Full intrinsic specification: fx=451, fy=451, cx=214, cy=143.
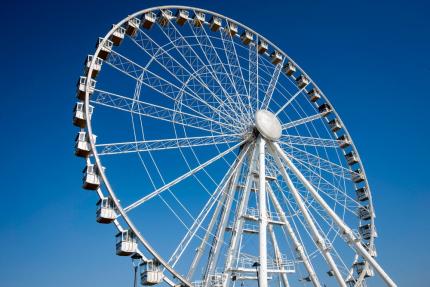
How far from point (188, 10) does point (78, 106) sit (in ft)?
31.7

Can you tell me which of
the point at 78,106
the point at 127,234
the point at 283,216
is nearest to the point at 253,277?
the point at 283,216

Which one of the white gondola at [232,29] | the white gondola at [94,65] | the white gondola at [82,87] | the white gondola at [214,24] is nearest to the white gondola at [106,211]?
the white gondola at [82,87]

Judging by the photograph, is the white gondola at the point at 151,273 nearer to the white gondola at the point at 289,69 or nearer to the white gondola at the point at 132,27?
the white gondola at the point at 132,27

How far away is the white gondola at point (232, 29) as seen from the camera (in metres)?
27.0

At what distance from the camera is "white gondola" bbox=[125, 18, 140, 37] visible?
72.9 ft

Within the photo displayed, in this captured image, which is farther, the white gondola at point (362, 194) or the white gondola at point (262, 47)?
the white gondola at point (262, 47)

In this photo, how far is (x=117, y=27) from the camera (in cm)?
2156

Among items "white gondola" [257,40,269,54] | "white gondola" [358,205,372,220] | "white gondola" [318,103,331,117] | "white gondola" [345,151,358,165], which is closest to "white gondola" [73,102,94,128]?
"white gondola" [257,40,269,54]

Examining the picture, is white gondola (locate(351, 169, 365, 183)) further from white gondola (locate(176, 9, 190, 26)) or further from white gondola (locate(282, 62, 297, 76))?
white gondola (locate(176, 9, 190, 26))

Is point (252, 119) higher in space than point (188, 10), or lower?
lower

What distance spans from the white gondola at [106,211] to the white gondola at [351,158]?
57.4 ft

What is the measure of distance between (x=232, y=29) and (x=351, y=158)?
36.8 feet

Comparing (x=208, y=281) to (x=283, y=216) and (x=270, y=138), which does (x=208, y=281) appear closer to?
(x=283, y=216)

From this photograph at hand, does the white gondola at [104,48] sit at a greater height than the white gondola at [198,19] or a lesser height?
lesser
